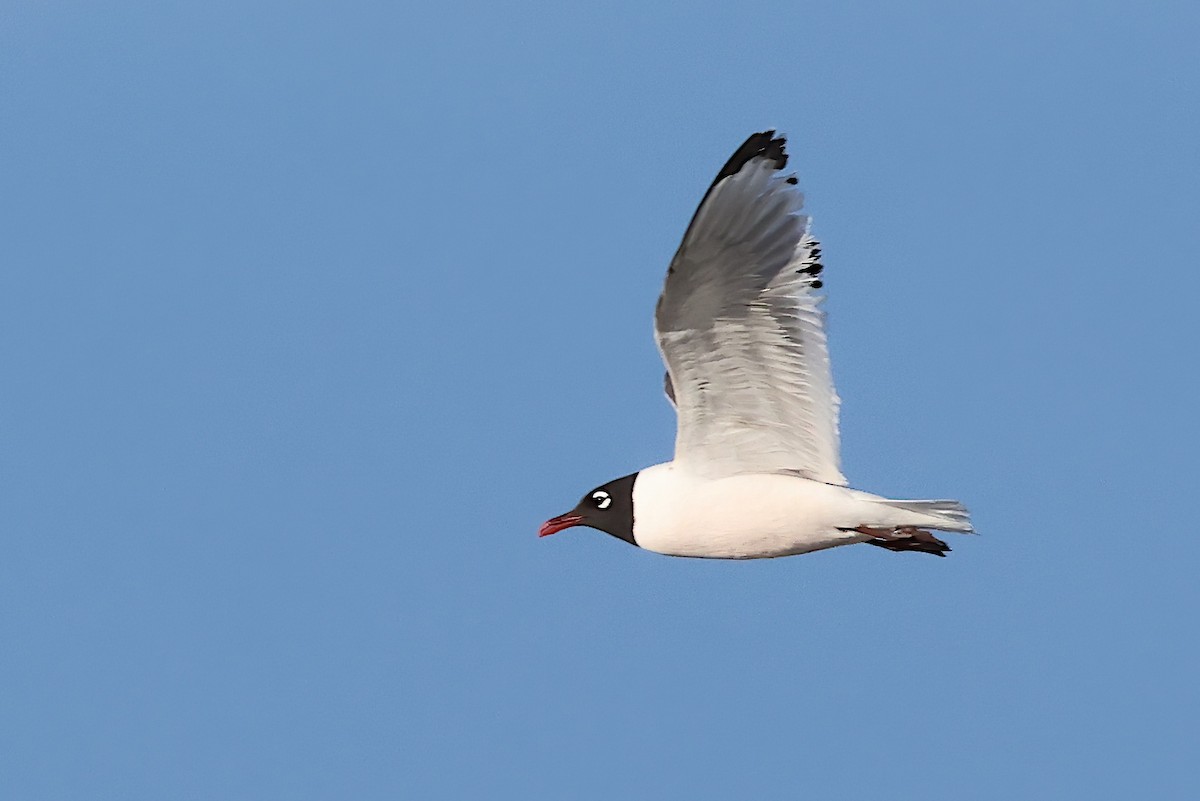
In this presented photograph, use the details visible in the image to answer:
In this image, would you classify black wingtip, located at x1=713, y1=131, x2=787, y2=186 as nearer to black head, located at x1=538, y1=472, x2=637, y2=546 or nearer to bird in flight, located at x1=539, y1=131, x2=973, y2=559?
bird in flight, located at x1=539, y1=131, x2=973, y2=559

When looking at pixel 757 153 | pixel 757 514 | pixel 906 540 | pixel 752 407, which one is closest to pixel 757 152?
pixel 757 153

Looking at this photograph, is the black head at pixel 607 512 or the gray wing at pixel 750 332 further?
the black head at pixel 607 512

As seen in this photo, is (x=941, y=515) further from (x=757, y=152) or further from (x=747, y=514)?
(x=757, y=152)

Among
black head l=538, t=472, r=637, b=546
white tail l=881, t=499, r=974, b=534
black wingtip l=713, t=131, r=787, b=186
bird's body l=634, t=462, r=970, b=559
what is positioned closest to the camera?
black wingtip l=713, t=131, r=787, b=186

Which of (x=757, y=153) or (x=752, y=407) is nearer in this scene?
(x=757, y=153)

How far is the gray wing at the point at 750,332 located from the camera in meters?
11.3

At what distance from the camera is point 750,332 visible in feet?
38.6

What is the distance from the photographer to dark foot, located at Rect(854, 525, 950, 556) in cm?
1223

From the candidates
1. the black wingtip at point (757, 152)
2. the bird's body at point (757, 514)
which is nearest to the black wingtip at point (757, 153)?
the black wingtip at point (757, 152)

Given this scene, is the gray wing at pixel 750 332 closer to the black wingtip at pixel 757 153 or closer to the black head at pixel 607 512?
the black wingtip at pixel 757 153

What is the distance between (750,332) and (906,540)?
1.91 metres

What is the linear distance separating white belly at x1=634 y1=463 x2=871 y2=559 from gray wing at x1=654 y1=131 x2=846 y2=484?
4.6 inches

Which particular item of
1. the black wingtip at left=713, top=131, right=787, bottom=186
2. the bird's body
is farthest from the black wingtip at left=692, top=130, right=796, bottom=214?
the bird's body

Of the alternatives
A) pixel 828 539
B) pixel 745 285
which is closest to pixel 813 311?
pixel 745 285
